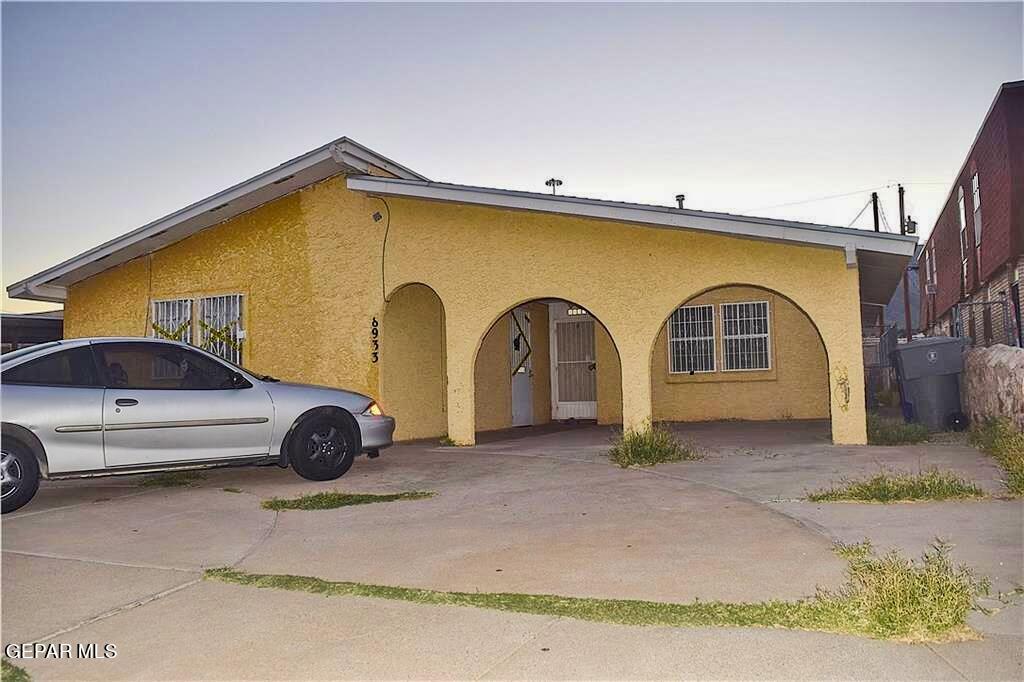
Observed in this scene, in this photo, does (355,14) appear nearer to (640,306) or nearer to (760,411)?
(640,306)

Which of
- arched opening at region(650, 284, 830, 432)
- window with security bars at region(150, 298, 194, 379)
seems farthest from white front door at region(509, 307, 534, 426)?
window with security bars at region(150, 298, 194, 379)

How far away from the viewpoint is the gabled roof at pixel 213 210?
41.3 ft

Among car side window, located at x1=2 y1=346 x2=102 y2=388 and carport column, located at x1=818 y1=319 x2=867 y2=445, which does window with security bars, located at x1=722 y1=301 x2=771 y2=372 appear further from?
car side window, located at x1=2 y1=346 x2=102 y2=388

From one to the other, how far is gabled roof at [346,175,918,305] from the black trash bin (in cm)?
134

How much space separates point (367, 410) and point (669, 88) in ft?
21.0

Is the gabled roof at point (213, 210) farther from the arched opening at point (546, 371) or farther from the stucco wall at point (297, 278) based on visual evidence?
the arched opening at point (546, 371)

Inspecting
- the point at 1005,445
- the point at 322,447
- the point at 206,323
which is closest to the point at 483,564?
the point at 322,447

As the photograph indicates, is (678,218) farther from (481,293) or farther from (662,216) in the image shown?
(481,293)

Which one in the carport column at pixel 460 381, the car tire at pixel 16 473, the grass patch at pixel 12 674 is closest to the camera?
the grass patch at pixel 12 674

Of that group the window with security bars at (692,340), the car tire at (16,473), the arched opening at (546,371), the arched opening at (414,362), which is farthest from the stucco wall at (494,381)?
the car tire at (16,473)

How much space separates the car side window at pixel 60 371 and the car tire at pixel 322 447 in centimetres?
200

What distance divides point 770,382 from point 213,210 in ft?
33.8

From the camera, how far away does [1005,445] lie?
8.54 metres

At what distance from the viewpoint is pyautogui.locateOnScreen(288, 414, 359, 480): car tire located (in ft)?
29.4
